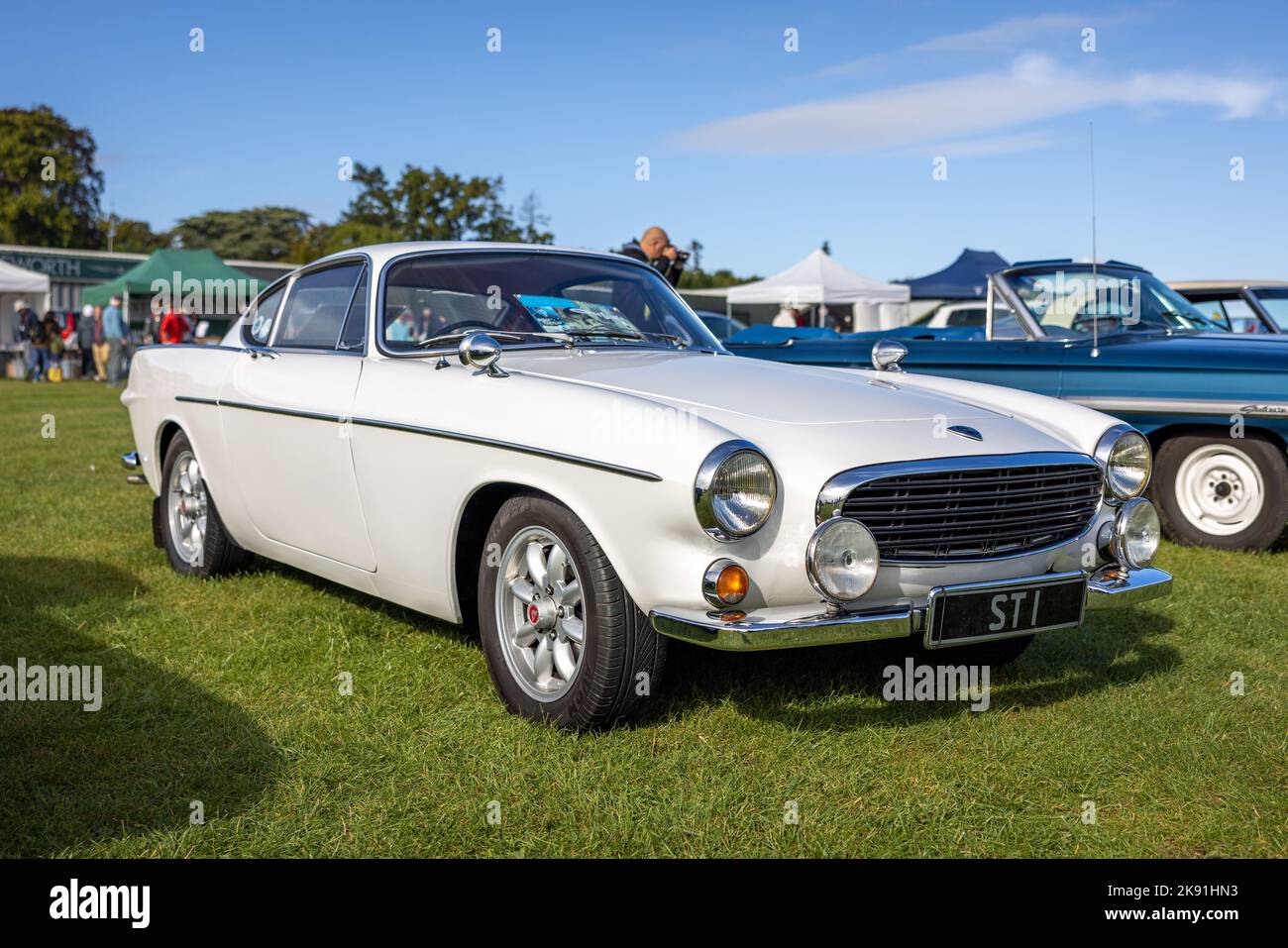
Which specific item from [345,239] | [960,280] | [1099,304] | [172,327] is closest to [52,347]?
[172,327]

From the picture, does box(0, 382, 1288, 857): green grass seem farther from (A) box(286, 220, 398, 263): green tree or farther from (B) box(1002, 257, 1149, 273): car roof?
(A) box(286, 220, 398, 263): green tree

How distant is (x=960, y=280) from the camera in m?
22.1

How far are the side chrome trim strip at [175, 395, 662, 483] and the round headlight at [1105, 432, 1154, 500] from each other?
1.62 m

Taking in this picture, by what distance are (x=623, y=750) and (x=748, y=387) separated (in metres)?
1.14

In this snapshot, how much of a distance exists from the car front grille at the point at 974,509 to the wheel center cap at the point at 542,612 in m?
0.89

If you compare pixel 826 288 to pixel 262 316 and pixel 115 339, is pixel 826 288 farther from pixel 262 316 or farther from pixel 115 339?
pixel 262 316

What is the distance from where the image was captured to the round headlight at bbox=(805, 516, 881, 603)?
3031 mm


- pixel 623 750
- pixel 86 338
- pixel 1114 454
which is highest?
pixel 86 338

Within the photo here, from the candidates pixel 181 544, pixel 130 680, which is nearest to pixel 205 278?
pixel 181 544

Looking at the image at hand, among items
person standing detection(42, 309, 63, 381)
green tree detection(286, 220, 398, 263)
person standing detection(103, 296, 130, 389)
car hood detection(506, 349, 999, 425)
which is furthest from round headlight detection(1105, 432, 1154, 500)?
green tree detection(286, 220, 398, 263)

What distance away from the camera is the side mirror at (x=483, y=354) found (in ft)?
12.1

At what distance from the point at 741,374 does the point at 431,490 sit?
1042 mm

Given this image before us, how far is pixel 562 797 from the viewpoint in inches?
117

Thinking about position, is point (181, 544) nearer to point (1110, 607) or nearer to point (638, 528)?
point (638, 528)
